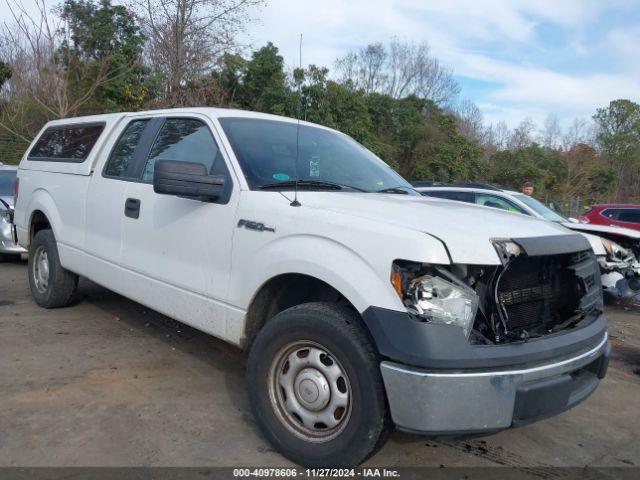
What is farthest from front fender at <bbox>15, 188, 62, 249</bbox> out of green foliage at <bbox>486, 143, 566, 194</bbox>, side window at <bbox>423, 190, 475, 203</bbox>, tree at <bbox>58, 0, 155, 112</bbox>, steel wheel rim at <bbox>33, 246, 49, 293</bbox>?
green foliage at <bbox>486, 143, 566, 194</bbox>

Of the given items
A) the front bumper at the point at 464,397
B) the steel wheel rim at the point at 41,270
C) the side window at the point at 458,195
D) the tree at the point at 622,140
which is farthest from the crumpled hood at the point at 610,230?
the tree at the point at 622,140

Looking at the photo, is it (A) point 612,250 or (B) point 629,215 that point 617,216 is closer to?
(B) point 629,215

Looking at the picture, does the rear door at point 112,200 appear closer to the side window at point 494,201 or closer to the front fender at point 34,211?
the front fender at point 34,211

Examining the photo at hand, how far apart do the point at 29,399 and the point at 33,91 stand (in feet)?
52.4

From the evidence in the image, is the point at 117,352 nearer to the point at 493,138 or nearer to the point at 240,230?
the point at 240,230

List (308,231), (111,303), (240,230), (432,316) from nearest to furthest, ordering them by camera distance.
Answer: (432,316) → (308,231) → (240,230) → (111,303)

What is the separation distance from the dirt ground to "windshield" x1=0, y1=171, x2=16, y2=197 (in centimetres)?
449

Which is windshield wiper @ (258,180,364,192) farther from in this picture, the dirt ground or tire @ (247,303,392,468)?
the dirt ground

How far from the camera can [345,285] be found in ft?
9.28

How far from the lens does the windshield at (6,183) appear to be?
9.27 meters

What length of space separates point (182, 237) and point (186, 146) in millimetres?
737

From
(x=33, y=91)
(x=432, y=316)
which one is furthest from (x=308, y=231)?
(x=33, y=91)

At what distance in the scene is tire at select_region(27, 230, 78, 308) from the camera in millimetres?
5676

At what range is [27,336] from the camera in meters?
5.12
